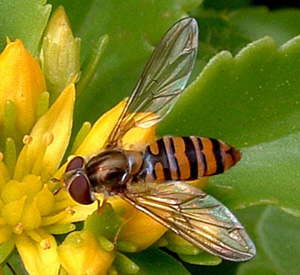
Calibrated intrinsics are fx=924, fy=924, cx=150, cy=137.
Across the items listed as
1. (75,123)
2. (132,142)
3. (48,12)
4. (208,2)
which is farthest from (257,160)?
(208,2)

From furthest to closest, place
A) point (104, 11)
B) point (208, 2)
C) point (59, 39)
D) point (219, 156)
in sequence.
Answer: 1. point (208, 2)
2. point (104, 11)
3. point (59, 39)
4. point (219, 156)

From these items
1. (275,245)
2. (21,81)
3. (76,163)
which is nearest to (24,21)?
(21,81)

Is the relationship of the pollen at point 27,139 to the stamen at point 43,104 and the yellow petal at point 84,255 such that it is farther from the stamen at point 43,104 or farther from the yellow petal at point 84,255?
the yellow petal at point 84,255

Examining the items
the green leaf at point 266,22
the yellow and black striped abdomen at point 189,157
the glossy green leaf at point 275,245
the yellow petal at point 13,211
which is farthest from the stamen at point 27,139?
the green leaf at point 266,22

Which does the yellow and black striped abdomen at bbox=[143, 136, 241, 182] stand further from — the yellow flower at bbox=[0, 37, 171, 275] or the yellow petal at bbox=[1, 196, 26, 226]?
the yellow petal at bbox=[1, 196, 26, 226]

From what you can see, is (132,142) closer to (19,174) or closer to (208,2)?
(19,174)

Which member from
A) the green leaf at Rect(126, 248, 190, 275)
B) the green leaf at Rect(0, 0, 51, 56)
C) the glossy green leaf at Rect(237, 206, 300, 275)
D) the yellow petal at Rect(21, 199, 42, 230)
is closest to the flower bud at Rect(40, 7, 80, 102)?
the green leaf at Rect(0, 0, 51, 56)

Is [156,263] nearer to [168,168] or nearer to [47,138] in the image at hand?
[168,168]
